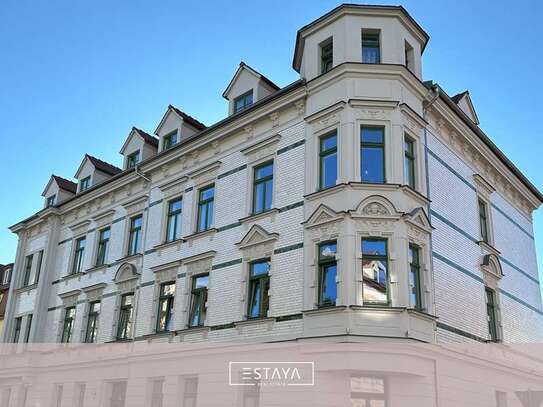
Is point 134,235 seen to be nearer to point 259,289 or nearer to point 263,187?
point 263,187

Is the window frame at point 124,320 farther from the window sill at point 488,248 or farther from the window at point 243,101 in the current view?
the window sill at point 488,248

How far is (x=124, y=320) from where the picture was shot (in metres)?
22.5

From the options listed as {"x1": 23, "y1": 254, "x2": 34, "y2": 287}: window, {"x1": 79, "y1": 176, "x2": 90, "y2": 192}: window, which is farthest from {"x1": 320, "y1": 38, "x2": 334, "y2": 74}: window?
{"x1": 23, "y1": 254, "x2": 34, "y2": 287}: window

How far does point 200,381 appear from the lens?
1773 centimetres

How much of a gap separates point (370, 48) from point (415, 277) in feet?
22.7

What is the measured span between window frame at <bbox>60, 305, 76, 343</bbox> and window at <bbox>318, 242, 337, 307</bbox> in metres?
14.1

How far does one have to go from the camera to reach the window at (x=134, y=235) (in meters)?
23.6

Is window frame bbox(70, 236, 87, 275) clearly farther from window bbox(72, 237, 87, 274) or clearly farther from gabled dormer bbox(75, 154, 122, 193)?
gabled dormer bbox(75, 154, 122, 193)

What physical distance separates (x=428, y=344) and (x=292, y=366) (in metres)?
3.54

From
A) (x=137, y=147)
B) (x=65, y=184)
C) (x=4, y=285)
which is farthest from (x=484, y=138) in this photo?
(x=4, y=285)

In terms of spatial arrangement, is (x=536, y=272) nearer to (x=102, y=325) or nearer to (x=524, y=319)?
(x=524, y=319)

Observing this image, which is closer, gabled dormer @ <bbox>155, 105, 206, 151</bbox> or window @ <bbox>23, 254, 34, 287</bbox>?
gabled dormer @ <bbox>155, 105, 206, 151</bbox>

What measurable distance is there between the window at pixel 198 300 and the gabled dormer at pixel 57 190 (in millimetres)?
13176

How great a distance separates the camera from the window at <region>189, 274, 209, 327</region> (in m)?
19.2
